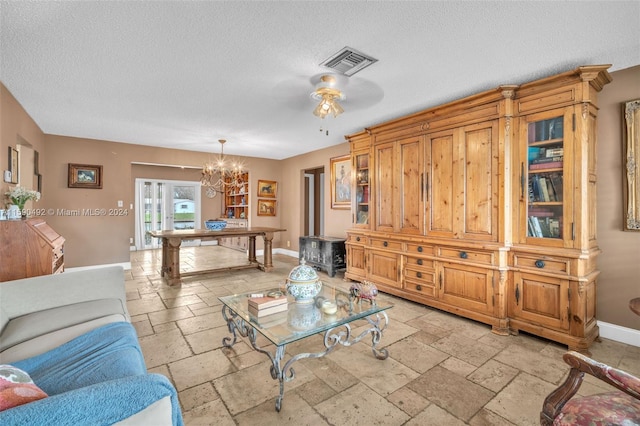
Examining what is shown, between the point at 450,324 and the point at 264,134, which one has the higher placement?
the point at 264,134

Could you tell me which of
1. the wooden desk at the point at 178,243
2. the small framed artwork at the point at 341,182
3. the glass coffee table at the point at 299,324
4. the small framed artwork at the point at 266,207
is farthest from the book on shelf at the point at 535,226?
the small framed artwork at the point at 266,207

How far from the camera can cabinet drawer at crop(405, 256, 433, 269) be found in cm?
350

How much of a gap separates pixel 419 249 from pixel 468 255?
59 cm

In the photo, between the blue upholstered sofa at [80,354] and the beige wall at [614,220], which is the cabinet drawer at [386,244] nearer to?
the beige wall at [614,220]

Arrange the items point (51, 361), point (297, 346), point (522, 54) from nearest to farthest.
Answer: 1. point (51, 361)
2. point (522, 54)
3. point (297, 346)

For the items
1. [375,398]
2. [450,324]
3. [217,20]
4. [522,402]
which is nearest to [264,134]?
[217,20]

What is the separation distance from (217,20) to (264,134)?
3025mm

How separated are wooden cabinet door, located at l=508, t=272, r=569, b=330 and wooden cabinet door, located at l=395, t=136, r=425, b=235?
114 centimetres

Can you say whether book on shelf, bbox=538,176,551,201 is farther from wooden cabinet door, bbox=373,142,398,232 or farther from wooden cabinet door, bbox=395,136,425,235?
wooden cabinet door, bbox=373,142,398,232

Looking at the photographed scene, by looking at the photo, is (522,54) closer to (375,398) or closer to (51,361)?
(375,398)

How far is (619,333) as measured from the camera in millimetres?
2621

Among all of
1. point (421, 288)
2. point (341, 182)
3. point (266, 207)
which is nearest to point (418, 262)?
point (421, 288)

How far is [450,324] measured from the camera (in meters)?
3.07

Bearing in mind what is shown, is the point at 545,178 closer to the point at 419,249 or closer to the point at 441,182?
the point at 441,182
